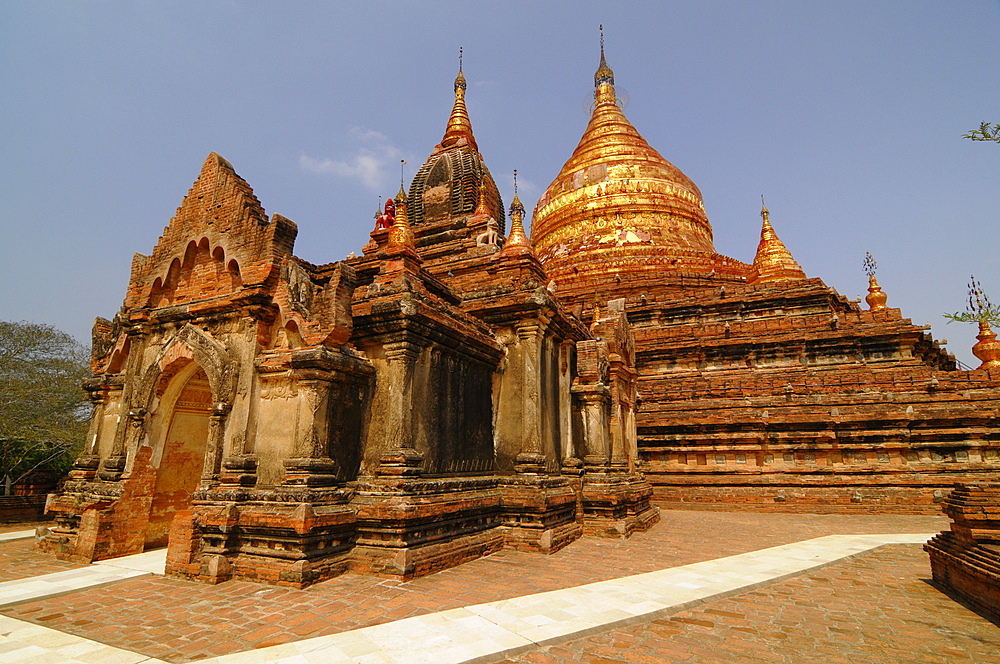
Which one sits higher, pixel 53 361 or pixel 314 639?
pixel 53 361

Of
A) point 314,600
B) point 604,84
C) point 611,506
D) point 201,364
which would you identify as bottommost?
point 314,600

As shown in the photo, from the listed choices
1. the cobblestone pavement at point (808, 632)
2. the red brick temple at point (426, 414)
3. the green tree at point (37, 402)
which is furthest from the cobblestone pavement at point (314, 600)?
the green tree at point (37, 402)

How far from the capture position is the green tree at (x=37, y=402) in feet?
65.0

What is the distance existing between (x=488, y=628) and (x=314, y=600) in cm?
225

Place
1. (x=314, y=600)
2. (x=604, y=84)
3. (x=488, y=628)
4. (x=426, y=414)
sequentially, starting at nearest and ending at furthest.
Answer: (x=488, y=628) → (x=314, y=600) → (x=426, y=414) → (x=604, y=84)

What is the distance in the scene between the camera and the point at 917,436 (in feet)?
54.6

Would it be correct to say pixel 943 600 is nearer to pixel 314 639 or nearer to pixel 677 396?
pixel 314 639

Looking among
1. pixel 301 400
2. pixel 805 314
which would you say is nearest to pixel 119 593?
pixel 301 400

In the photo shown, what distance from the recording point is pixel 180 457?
10.8m

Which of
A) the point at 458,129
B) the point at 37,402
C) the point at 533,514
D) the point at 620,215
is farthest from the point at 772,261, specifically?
the point at 37,402

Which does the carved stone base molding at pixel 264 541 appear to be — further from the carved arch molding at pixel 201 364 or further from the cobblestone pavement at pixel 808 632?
the cobblestone pavement at pixel 808 632

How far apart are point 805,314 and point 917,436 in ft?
21.8

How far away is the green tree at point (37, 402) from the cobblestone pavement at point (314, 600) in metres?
13.8

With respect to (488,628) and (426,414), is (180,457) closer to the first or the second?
(426,414)
